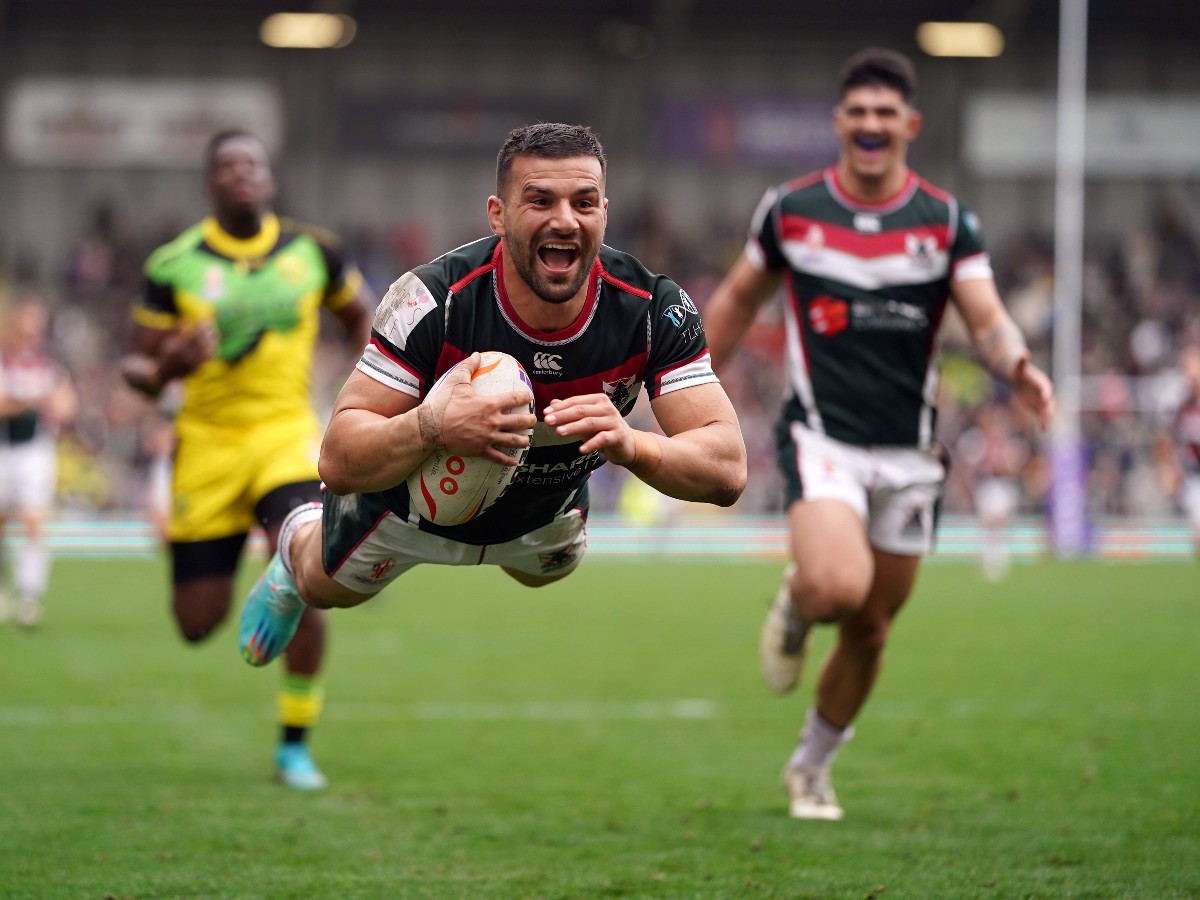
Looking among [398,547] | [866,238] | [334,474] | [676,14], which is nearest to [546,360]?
[334,474]

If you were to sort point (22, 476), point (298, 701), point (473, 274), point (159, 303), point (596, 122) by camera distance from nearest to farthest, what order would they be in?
point (473, 274) < point (298, 701) < point (159, 303) < point (22, 476) < point (596, 122)

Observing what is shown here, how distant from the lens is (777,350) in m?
30.4

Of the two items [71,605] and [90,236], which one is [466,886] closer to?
[71,605]

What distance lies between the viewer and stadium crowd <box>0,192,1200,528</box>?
25672mm

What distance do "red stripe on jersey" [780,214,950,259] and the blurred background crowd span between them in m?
24.5

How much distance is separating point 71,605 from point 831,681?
10.8 metres

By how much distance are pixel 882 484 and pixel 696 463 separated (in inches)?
87.3

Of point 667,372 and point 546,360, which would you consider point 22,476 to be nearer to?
point 546,360

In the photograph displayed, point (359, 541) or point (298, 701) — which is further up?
point (359, 541)

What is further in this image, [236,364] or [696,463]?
[236,364]

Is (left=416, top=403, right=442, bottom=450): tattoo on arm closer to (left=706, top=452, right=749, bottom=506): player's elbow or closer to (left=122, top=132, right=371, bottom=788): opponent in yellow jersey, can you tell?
(left=706, top=452, right=749, bottom=506): player's elbow

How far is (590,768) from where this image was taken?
7164mm

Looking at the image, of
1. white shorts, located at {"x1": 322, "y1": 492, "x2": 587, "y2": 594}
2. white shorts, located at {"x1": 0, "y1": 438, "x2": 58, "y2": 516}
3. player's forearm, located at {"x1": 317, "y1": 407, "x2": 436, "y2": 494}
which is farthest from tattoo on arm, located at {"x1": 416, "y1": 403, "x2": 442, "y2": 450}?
white shorts, located at {"x1": 0, "y1": 438, "x2": 58, "y2": 516}

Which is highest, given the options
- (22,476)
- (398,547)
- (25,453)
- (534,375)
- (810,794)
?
(534,375)
